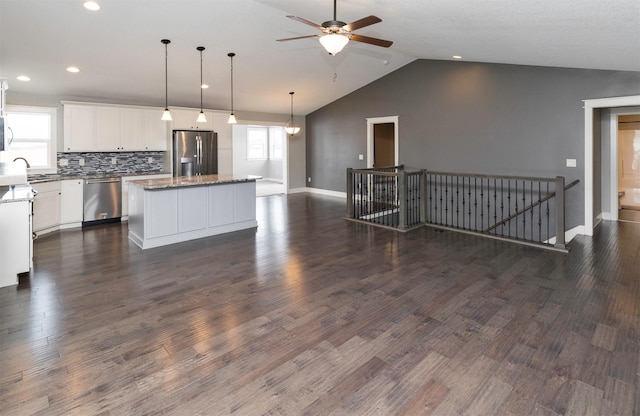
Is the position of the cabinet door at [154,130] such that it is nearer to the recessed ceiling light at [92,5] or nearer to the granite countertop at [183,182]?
the granite countertop at [183,182]

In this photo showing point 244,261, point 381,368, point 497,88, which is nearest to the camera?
point 381,368

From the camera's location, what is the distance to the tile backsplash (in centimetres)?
672

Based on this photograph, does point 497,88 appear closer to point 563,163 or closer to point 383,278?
point 563,163

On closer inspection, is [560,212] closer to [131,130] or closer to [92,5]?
[92,5]

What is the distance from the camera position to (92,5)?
4.08 metres

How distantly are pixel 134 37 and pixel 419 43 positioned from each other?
4.16 metres

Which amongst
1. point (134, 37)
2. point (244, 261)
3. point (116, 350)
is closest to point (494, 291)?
point (244, 261)

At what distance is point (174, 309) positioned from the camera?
10.2ft

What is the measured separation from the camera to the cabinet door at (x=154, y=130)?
7.29 meters

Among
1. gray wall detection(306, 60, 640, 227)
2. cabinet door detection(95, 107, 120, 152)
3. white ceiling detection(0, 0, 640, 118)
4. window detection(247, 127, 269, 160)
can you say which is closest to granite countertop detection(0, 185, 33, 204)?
white ceiling detection(0, 0, 640, 118)

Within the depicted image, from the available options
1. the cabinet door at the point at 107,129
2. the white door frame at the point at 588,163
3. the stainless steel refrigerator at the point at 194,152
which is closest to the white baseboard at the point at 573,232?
the white door frame at the point at 588,163

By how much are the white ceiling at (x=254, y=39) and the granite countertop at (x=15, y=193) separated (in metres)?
1.92

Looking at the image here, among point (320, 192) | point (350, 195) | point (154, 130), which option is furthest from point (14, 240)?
point (320, 192)

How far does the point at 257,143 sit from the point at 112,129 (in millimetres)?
7420
